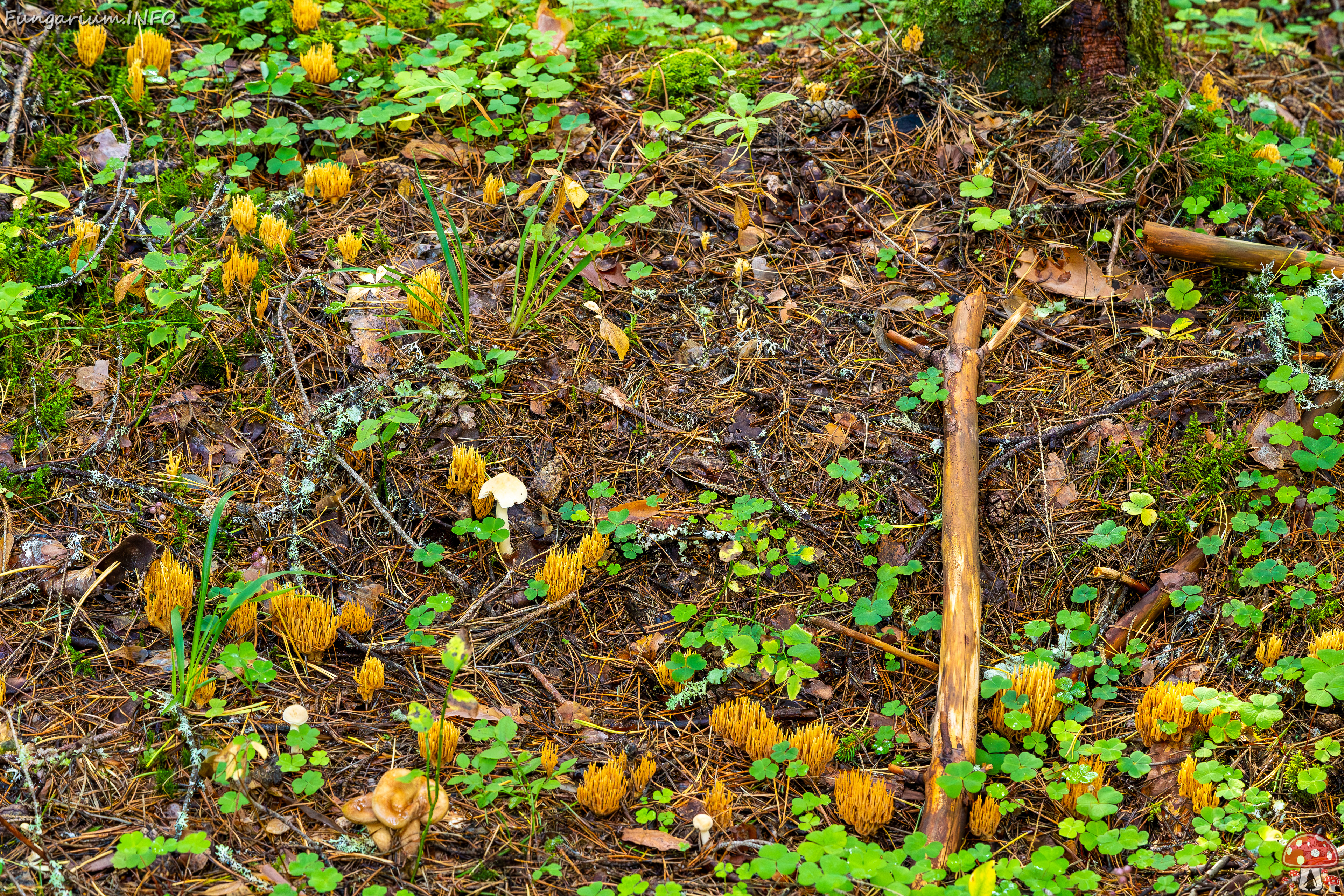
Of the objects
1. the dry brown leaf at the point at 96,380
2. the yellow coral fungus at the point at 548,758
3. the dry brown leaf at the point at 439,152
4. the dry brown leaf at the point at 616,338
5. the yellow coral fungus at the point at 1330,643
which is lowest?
the yellow coral fungus at the point at 548,758

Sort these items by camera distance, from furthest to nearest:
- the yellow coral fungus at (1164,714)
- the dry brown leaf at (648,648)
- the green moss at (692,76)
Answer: the green moss at (692,76)
the dry brown leaf at (648,648)
the yellow coral fungus at (1164,714)

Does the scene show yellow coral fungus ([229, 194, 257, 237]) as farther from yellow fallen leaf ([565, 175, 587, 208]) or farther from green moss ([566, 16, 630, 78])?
green moss ([566, 16, 630, 78])

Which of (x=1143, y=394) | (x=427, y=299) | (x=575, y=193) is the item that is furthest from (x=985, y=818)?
(x=575, y=193)

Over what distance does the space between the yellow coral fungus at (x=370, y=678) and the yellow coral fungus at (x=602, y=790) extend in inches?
30.6

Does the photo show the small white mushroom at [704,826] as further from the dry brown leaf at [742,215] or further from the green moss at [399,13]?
the green moss at [399,13]

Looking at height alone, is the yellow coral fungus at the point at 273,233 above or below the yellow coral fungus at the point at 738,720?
above

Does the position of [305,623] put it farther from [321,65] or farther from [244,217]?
[321,65]

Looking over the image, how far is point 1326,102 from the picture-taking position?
5.57 m

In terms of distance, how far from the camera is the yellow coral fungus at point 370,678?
10.2 feet

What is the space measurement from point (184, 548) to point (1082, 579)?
3.35m

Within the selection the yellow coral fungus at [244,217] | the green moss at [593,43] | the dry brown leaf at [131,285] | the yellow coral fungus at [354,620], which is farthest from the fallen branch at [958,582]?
the dry brown leaf at [131,285]

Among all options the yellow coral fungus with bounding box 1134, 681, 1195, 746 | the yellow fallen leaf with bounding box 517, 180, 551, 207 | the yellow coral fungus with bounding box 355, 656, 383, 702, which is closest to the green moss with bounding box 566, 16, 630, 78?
the yellow fallen leaf with bounding box 517, 180, 551, 207

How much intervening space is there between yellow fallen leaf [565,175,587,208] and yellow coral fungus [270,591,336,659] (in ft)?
7.04

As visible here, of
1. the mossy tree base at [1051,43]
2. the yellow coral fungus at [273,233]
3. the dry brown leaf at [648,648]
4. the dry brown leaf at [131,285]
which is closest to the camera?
the dry brown leaf at [648,648]
